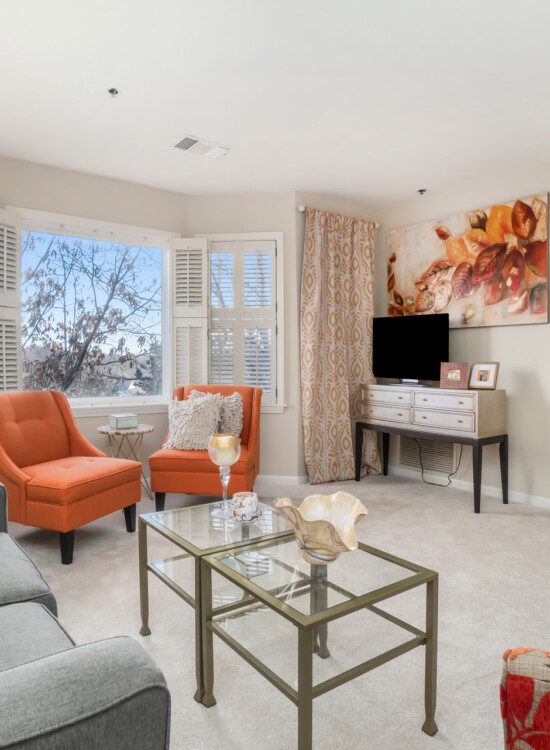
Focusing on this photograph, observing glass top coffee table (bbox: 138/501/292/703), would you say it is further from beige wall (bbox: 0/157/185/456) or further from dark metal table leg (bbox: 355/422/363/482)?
dark metal table leg (bbox: 355/422/363/482)

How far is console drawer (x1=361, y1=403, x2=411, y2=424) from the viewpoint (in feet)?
14.0


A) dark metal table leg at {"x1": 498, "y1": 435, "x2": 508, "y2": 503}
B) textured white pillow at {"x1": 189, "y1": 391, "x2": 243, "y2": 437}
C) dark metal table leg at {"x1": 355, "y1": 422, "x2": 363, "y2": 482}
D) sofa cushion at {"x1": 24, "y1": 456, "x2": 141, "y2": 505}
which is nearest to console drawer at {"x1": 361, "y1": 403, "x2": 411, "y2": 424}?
dark metal table leg at {"x1": 355, "y1": 422, "x2": 363, "y2": 482}

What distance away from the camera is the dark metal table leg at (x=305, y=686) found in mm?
1257

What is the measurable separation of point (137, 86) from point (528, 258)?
2.94 m

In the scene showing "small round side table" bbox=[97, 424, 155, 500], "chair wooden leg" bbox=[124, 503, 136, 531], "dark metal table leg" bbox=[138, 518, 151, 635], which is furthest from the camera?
"small round side table" bbox=[97, 424, 155, 500]

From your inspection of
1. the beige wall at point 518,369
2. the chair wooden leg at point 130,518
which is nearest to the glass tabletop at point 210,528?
the chair wooden leg at point 130,518

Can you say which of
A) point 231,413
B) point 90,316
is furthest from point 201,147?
point 231,413

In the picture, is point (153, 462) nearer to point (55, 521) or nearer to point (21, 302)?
point (55, 521)

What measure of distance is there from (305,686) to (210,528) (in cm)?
87

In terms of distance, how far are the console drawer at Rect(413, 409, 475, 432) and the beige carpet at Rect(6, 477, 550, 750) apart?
62 centimetres

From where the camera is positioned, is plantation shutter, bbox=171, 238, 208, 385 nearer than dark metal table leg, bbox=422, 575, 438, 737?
No

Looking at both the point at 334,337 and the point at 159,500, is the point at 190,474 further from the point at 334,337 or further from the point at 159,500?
the point at 334,337

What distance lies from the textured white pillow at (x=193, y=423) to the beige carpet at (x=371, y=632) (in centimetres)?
67

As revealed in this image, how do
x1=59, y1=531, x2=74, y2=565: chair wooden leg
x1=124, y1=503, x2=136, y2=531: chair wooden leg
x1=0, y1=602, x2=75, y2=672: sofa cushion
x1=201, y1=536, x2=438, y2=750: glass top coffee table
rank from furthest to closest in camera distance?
x1=124, y1=503, x2=136, y2=531: chair wooden leg, x1=59, y1=531, x2=74, y2=565: chair wooden leg, x1=201, y1=536, x2=438, y2=750: glass top coffee table, x1=0, y1=602, x2=75, y2=672: sofa cushion
